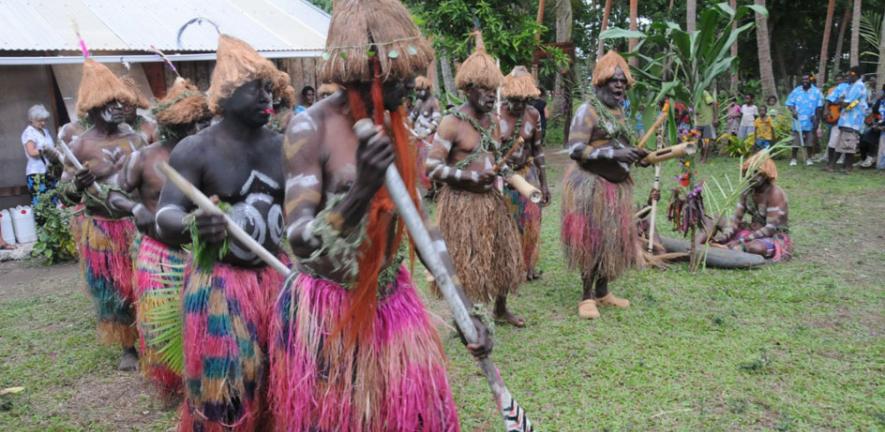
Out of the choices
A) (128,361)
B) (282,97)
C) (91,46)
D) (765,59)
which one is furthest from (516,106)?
(765,59)

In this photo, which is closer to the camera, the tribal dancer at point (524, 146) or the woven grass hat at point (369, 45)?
the woven grass hat at point (369, 45)

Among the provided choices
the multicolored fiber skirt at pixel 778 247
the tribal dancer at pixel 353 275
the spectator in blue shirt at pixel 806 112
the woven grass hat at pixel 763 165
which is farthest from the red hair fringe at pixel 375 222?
the spectator in blue shirt at pixel 806 112

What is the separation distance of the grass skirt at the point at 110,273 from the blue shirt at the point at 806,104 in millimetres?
12630

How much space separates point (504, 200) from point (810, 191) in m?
7.48

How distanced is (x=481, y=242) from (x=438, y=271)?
2850 millimetres

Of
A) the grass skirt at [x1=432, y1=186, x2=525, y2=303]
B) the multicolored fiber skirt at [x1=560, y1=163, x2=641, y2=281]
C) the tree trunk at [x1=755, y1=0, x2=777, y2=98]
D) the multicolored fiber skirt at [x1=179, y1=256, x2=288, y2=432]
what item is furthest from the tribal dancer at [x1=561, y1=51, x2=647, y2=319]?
the tree trunk at [x1=755, y1=0, x2=777, y2=98]

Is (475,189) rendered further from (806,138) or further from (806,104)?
(806,138)

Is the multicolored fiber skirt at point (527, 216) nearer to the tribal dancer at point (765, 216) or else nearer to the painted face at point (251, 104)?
the tribal dancer at point (765, 216)

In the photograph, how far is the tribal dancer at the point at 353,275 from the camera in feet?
6.38

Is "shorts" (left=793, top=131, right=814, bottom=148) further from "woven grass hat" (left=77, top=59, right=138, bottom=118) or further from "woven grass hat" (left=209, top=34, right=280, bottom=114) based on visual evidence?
"woven grass hat" (left=209, top=34, right=280, bottom=114)

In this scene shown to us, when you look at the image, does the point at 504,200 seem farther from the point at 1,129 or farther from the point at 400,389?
the point at 1,129

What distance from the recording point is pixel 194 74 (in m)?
10.4

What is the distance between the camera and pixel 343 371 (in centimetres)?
213

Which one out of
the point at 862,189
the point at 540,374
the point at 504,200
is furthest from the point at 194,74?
the point at 862,189
